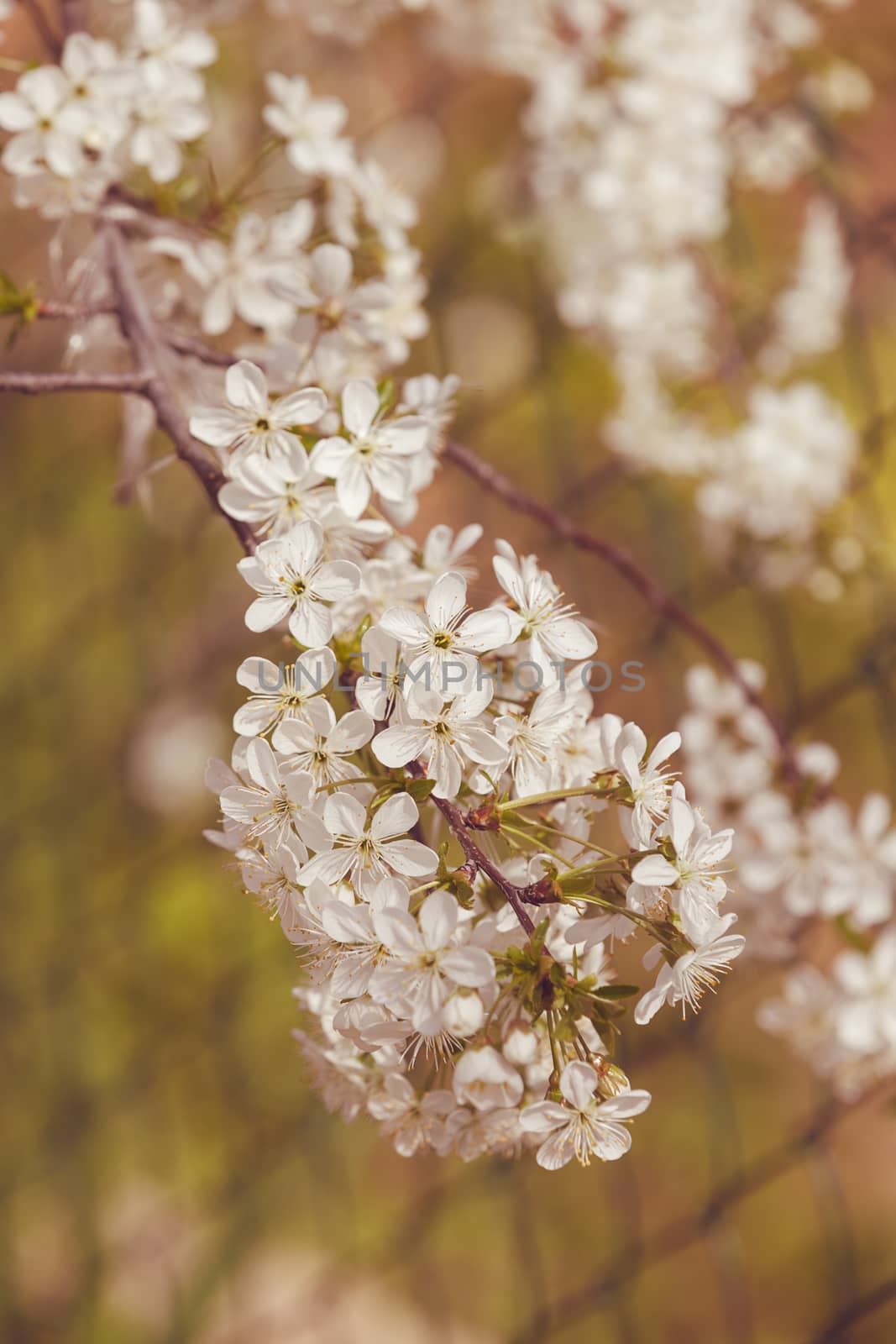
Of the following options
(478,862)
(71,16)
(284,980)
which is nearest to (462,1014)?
(478,862)

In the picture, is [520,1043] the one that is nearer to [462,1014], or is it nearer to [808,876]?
[462,1014]

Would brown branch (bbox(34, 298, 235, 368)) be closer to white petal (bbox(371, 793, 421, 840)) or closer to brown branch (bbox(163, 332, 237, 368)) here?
brown branch (bbox(163, 332, 237, 368))

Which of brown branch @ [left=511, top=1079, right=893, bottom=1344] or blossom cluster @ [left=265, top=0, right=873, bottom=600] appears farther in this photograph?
blossom cluster @ [left=265, top=0, right=873, bottom=600]

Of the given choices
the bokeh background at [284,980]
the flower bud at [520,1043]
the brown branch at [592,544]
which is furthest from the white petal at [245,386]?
the bokeh background at [284,980]

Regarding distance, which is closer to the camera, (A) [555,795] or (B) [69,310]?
(A) [555,795]

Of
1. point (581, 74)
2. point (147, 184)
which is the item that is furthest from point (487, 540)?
point (147, 184)

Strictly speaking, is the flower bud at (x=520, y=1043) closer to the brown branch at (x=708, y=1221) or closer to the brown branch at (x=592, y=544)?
the brown branch at (x=592, y=544)

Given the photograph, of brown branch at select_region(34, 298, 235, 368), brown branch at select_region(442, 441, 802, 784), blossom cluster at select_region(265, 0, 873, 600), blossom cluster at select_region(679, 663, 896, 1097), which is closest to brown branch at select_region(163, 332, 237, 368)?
brown branch at select_region(34, 298, 235, 368)
